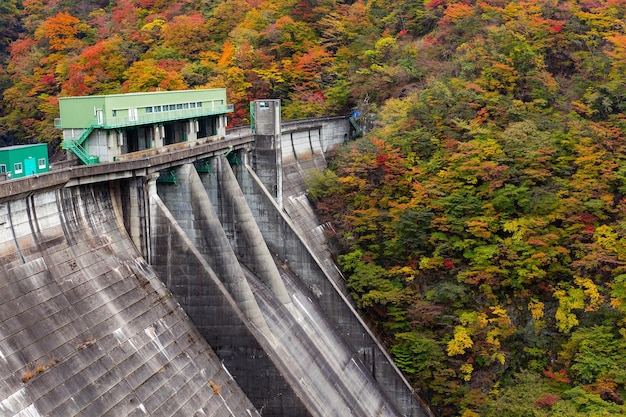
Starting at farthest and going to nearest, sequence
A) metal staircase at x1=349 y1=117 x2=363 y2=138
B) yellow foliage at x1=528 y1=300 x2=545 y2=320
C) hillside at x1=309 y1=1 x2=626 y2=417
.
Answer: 1. metal staircase at x1=349 y1=117 x2=363 y2=138
2. yellow foliage at x1=528 y1=300 x2=545 y2=320
3. hillside at x1=309 y1=1 x2=626 y2=417

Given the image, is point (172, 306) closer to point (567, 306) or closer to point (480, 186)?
point (567, 306)

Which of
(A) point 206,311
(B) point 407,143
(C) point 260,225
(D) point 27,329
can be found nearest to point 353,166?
(B) point 407,143

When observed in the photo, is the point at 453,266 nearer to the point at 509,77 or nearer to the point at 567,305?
the point at 567,305

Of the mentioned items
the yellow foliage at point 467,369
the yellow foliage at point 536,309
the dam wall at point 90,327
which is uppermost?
the dam wall at point 90,327

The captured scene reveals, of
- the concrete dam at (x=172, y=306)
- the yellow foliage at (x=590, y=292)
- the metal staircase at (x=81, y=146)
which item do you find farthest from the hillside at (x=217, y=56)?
the metal staircase at (x=81, y=146)

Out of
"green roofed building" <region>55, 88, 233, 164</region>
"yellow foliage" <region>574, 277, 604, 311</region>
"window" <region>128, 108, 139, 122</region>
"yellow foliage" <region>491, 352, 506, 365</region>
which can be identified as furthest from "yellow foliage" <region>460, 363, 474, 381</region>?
"window" <region>128, 108, 139, 122</region>

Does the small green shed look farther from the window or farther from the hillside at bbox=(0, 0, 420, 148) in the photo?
the hillside at bbox=(0, 0, 420, 148)

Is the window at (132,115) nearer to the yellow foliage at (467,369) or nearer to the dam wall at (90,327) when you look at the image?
the dam wall at (90,327)
